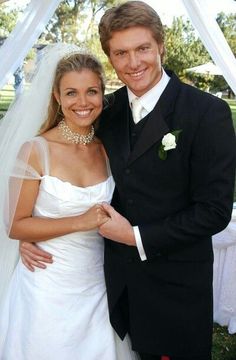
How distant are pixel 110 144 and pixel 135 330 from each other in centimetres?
82

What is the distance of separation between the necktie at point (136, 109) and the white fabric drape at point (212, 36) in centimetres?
200

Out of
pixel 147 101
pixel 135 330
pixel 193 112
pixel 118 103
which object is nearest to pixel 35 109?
pixel 118 103

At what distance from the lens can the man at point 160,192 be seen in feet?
5.37

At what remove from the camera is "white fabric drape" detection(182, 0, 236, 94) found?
11.4 feet

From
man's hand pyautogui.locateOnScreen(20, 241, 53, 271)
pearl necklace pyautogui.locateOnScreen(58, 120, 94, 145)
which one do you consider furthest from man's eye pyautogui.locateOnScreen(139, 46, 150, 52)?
man's hand pyautogui.locateOnScreen(20, 241, 53, 271)

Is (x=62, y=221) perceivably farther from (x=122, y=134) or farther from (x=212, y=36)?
(x=212, y=36)

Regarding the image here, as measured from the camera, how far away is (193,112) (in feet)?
5.42

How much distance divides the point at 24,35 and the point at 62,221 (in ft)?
7.11

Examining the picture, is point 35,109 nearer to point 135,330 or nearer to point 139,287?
point 139,287

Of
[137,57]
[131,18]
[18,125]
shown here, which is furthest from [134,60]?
[18,125]

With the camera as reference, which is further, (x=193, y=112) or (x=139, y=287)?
(x=139, y=287)

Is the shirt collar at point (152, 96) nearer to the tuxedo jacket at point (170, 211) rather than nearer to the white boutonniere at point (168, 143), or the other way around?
the tuxedo jacket at point (170, 211)

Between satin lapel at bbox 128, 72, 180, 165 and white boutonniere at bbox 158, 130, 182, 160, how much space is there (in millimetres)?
44

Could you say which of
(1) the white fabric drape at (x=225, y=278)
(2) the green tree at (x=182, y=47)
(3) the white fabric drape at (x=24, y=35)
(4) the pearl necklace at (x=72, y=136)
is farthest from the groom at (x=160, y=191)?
(2) the green tree at (x=182, y=47)
